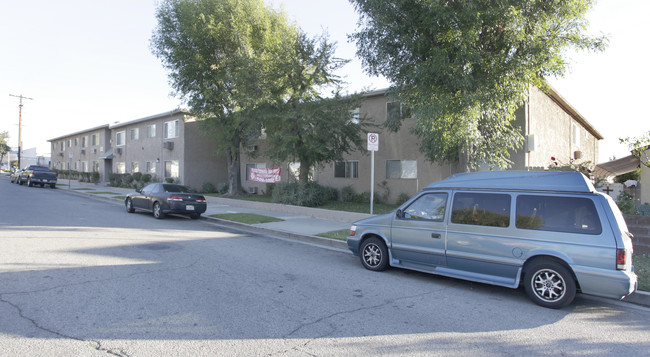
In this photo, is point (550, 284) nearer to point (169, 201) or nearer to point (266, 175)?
point (169, 201)

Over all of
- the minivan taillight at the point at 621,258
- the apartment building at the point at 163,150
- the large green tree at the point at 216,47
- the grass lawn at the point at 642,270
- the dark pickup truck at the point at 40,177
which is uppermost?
the large green tree at the point at 216,47

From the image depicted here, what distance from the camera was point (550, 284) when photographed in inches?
207

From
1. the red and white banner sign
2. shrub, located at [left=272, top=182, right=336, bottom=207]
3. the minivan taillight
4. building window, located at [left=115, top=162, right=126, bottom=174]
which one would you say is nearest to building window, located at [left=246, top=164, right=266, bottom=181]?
the red and white banner sign

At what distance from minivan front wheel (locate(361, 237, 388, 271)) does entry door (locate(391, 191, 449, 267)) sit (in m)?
0.22

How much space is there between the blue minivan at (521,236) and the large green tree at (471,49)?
428cm

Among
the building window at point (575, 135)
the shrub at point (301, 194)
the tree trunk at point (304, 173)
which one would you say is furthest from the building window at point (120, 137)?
the building window at point (575, 135)

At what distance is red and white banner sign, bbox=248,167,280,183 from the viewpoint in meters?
22.3

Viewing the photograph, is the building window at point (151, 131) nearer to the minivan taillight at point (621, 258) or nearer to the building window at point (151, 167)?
the building window at point (151, 167)

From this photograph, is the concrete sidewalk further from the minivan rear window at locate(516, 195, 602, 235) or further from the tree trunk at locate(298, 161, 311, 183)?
the minivan rear window at locate(516, 195, 602, 235)

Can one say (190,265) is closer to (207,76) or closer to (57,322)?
(57,322)

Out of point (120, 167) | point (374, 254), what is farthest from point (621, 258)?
point (120, 167)

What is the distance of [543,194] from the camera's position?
5.53 metres

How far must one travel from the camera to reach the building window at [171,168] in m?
28.3

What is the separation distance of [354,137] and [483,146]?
579 centimetres
